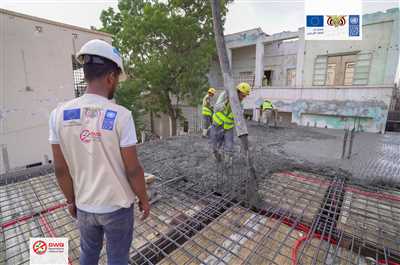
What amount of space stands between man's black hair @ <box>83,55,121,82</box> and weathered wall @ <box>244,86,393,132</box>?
10.7m

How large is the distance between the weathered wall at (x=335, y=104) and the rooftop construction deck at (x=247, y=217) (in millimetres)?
6373

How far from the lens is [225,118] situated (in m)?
3.17

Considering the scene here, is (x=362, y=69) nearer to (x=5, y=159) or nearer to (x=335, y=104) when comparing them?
(x=335, y=104)

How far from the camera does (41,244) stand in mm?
1538

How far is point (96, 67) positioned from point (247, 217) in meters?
1.98

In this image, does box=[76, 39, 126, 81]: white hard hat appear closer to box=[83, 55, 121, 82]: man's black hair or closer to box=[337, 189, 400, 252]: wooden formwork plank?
box=[83, 55, 121, 82]: man's black hair

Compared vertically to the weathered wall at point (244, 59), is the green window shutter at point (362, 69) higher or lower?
lower

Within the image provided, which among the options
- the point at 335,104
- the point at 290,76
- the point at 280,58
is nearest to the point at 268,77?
the point at 280,58

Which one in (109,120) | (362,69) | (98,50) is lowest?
(109,120)

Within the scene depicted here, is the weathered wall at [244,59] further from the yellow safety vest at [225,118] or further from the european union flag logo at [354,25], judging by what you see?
the yellow safety vest at [225,118]

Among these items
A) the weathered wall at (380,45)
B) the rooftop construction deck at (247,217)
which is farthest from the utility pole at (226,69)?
the weathered wall at (380,45)

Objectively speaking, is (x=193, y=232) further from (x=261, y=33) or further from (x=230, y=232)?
(x=261, y=33)

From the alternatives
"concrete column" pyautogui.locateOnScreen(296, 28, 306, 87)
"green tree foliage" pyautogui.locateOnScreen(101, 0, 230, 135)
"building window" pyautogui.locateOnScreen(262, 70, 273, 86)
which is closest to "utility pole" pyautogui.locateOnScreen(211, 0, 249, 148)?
"green tree foliage" pyautogui.locateOnScreen(101, 0, 230, 135)

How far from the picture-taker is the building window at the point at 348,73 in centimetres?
873
